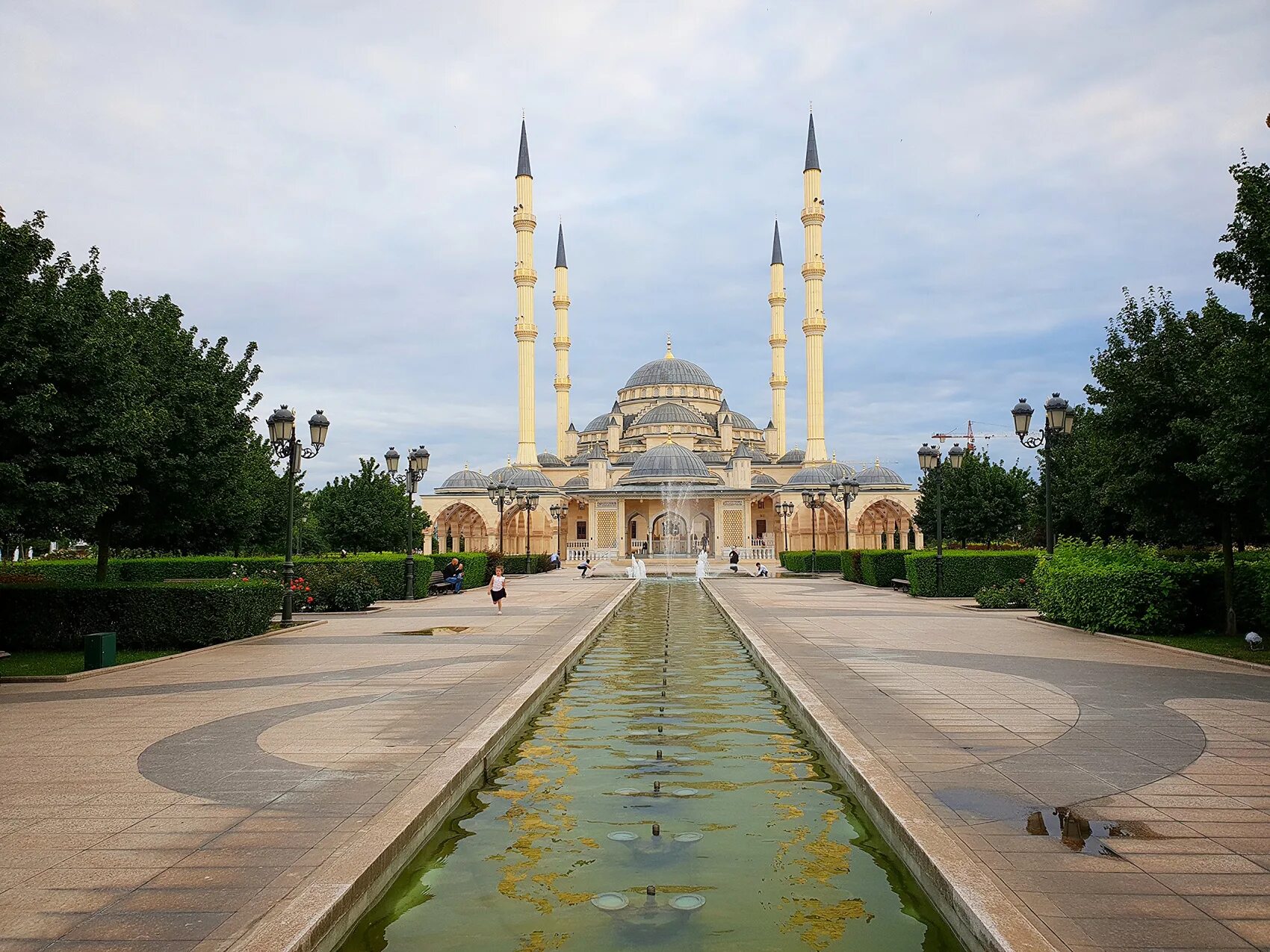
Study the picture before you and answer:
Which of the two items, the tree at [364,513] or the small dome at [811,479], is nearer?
the tree at [364,513]

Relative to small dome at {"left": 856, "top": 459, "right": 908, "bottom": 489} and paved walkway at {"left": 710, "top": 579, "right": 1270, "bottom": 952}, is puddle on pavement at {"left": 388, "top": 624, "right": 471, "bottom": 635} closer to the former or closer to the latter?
paved walkway at {"left": 710, "top": 579, "right": 1270, "bottom": 952}

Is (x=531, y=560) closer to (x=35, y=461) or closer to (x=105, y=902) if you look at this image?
(x=35, y=461)

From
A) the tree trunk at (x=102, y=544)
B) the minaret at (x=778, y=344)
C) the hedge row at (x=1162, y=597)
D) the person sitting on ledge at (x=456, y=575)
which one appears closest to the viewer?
the hedge row at (x=1162, y=597)

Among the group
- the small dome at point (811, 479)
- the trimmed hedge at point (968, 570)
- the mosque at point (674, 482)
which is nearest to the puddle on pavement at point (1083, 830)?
the trimmed hedge at point (968, 570)

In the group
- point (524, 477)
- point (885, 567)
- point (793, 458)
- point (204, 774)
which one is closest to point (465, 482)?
point (524, 477)

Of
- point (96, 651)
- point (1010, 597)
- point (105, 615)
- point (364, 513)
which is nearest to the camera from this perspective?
point (96, 651)

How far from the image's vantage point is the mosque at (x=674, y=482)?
59.0m

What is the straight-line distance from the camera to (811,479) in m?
62.1

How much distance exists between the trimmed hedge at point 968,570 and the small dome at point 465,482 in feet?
150

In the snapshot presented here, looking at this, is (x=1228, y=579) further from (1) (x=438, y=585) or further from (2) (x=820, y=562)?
(2) (x=820, y=562)

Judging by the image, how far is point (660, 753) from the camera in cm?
711

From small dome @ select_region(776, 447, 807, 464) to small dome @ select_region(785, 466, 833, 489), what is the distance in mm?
8175

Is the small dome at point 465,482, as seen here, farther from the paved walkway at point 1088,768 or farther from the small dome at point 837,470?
the paved walkway at point 1088,768

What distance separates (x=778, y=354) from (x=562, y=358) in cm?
1693
